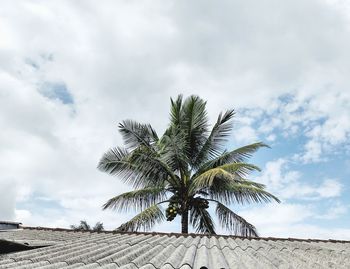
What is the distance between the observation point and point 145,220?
14984 millimetres

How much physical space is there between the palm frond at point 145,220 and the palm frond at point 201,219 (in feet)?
4.31

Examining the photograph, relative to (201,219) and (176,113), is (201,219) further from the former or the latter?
(176,113)

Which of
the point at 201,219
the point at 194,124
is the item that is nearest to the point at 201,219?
the point at 201,219

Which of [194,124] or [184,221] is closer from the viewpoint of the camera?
[184,221]

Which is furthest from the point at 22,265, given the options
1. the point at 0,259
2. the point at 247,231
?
the point at 247,231

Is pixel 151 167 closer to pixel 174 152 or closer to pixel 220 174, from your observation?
pixel 174 152

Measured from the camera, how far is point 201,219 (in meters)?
15.7

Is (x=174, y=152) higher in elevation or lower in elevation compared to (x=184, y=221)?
higher

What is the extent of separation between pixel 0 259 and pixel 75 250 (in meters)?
0.92

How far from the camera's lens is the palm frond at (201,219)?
51.2 ft

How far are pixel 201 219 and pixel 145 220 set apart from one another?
2.33 meters

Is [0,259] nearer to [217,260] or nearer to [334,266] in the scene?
[217,260]

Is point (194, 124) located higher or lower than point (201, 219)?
higher

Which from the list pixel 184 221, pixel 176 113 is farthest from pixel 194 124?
pixel 184 221
